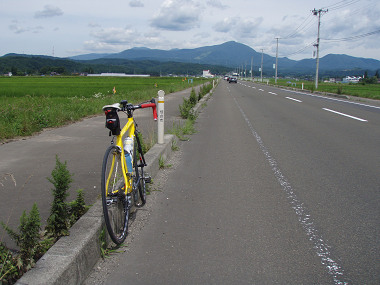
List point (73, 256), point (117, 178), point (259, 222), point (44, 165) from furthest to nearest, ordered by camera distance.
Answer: point (44, 165) < point (259, 222) < point (117, 178) < point (73, 256)

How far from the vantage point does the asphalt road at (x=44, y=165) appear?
4.00 metres

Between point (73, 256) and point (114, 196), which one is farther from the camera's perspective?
point (114, 196)

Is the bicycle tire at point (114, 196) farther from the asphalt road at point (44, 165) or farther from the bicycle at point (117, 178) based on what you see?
the asphalt road at point (44, 165)

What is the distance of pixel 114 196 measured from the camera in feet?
10.4

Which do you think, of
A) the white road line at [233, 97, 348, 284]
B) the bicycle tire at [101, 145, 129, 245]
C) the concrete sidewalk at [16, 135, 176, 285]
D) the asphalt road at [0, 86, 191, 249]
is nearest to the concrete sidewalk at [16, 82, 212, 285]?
the concrete sidewalk at [16, 135, 176, 285]

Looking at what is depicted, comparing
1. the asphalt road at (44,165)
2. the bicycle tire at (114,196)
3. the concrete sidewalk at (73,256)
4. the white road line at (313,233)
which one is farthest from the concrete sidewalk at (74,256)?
the white road line at (313,233)

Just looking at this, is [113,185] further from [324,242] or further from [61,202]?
[324,242]

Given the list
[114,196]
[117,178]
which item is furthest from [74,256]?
[117,178]

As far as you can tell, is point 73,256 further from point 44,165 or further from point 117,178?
point 44,165

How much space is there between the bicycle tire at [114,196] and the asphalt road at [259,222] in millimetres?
189

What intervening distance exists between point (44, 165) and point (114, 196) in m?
3.20

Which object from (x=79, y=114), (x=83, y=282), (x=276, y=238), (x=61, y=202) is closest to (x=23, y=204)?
(x=61, y=202)

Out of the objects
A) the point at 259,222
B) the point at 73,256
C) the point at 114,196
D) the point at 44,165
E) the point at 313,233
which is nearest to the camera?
the point at 73,256

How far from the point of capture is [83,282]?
2.66 meters
